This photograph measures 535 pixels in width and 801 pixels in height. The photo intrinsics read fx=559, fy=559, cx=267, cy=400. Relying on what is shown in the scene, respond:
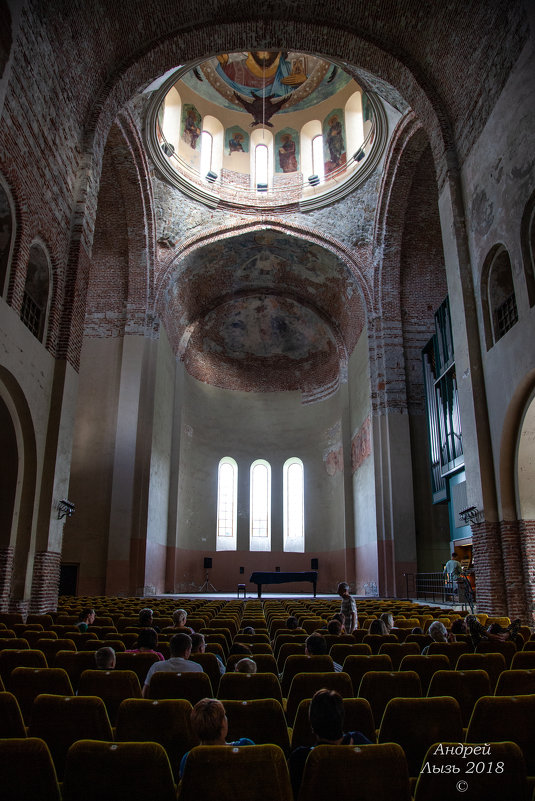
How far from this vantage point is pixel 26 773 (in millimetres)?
2111

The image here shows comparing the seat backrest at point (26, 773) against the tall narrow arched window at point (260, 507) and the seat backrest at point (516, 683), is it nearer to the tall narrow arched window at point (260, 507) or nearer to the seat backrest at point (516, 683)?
the seat backrest at point (516, 683)

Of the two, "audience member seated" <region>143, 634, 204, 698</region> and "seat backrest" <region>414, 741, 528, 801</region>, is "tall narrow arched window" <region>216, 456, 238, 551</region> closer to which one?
"audience member seated" <region>143, 634, 204, 698</region>

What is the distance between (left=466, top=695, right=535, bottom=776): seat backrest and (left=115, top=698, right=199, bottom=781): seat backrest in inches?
58.6

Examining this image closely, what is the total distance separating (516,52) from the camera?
10.5 meters

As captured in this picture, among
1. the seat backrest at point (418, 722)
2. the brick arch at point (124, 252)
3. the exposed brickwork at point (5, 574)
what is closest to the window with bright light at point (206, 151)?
the brick arch at point (124, 252)

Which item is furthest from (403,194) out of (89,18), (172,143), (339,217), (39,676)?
(39,676)

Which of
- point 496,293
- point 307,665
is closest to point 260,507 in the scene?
point 496,293

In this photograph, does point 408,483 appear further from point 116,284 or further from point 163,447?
point 116,284

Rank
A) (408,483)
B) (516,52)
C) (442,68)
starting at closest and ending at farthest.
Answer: (516,52), (442,68), (408,483)

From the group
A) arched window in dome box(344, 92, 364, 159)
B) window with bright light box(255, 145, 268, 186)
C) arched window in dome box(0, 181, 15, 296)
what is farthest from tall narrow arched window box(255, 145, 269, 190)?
arched window in dome box(0, 181, 15, 296)

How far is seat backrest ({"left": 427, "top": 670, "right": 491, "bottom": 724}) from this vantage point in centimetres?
373

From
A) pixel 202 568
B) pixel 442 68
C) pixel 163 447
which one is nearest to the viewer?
pixel 442 68

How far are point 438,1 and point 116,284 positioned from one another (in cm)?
1394

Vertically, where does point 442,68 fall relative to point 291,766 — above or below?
above
